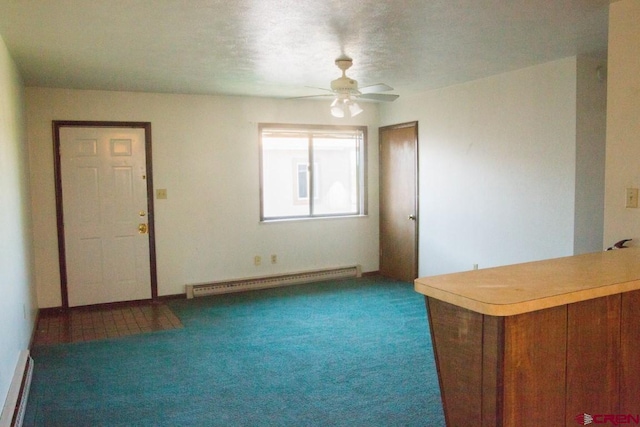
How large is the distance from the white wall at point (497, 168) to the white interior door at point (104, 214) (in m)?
3.26

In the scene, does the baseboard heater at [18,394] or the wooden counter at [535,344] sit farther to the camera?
the baseboard heater at [18,394]

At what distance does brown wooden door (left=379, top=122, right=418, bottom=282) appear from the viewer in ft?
19.7

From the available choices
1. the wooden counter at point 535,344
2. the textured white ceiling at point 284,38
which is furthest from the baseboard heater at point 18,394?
the wooden counter at point 535,344

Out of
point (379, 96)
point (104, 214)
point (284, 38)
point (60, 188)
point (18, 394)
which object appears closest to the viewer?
point (18, 394)

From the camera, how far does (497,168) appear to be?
190 inches

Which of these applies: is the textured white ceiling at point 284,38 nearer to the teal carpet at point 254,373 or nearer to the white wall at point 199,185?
the white wall at point 199,185

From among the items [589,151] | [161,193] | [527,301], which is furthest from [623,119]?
A: [161,193]

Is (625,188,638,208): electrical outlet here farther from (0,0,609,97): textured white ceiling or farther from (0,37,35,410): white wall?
(0,37,35,410): white wall

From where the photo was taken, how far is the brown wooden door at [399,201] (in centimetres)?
600

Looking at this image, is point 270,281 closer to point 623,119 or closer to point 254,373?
point 254,373

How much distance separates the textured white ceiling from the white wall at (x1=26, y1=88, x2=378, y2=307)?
467 mm

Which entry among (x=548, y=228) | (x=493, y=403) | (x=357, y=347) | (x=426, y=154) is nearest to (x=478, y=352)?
(x=493, y=403)

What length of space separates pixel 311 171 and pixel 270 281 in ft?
4.94

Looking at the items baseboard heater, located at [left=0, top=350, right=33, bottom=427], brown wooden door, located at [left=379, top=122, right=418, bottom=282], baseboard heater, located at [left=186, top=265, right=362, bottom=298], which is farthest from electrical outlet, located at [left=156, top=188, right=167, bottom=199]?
brown wooden door, located at [left=379, top=122, right=418, bottom=282]
